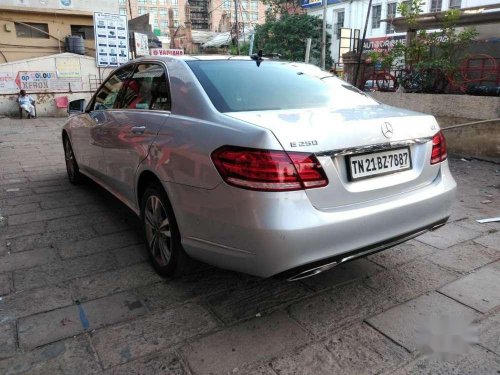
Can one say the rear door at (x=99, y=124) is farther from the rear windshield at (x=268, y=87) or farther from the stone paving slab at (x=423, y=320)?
the stone paving slab at (x=423, y=320)

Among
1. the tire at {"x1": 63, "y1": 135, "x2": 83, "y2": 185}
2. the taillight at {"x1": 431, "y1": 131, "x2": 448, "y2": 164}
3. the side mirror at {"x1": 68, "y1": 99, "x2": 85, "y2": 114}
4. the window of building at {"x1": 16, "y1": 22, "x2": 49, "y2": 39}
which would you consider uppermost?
the window of building at {"x1": 16, "y1": 22, "x2": 49, "y2": 39}

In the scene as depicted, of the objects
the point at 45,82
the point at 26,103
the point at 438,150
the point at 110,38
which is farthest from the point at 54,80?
the point at 438,150

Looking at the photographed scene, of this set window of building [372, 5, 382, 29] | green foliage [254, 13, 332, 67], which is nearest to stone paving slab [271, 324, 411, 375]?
green foliage [254, 13, 332, 67]

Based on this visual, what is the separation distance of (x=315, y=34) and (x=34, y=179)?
29839 millimetres

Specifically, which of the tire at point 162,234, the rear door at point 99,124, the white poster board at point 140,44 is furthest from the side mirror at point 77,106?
the white poster board at point 140,44

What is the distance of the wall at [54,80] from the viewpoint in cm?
1664

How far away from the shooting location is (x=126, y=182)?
11.4 ft

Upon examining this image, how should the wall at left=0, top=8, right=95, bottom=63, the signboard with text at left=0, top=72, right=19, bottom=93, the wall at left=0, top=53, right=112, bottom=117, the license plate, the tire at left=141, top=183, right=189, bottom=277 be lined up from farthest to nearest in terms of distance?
the wall at left=0, top=8, right=95, bottom=63, the wall at left=0, top=53, right=112, bottom=117, the signboard with text at left=0, top=72, right=19, bottom=93, the tire at left=141, top=183, right=189, bottom=277, the license plate

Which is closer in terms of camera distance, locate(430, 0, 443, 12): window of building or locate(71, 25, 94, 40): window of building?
locate(71, 25, 94, 40): window of building

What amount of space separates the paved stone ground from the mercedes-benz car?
1.23 ft

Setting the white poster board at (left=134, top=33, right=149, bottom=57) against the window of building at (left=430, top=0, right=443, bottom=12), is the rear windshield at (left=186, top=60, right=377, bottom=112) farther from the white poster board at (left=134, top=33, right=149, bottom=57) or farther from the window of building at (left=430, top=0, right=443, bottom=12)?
the window of building at (left=430, top=0, right=443, bottom=12)

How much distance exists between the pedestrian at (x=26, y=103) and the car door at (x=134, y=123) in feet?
47.4

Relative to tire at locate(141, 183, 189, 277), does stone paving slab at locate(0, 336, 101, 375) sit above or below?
below

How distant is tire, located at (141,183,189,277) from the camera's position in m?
2.78
